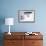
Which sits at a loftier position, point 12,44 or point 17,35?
point 17,35

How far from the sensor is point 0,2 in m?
4.48

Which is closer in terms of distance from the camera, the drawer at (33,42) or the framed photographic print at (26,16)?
the drawer at (33,42)

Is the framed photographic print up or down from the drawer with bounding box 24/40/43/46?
up

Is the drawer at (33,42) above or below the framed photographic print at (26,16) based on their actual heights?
below

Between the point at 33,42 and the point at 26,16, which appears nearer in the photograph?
the point at 33,42

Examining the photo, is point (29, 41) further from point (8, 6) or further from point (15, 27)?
point (8, 6)

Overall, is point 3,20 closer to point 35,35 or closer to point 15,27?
point 15,27

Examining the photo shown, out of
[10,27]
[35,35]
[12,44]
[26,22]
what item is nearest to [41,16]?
[26,22]

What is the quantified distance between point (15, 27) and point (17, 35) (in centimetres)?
59

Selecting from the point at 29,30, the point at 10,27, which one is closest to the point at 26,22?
the point at 29,30

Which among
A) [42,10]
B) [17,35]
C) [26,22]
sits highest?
[42,10]

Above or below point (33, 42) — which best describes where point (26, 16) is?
above

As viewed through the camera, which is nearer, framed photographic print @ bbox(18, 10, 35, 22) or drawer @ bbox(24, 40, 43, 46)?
drawer @ bbox(24, 40, 43, 46)

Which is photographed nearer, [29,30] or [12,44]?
[12,44]
